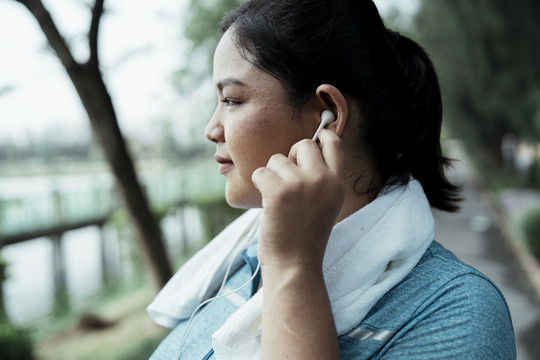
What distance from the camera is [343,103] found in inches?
46.1

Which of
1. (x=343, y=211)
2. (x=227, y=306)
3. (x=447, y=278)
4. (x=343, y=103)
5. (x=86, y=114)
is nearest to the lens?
(x=447, y=278)

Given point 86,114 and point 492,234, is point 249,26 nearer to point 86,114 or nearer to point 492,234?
point 86,114

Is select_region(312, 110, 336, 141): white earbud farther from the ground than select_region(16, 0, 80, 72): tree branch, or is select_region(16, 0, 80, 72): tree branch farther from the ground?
select_region(16, 0, 80, 72): tree branch

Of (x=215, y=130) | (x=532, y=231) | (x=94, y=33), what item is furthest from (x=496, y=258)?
(x=215, y=130)

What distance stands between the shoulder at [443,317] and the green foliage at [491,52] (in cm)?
1091

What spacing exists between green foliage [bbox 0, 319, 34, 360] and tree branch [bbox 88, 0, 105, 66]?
293 centimetres

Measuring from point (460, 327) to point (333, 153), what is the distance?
1.45 feet

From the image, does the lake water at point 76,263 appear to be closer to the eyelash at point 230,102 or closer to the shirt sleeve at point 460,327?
the eyelash at point 230,102

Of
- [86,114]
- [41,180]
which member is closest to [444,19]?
[86,114]

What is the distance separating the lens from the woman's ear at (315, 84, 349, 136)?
1.16 m

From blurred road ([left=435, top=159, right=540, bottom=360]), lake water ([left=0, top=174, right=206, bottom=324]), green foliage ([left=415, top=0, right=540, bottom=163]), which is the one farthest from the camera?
green foliage ([left=415, top=0, right=540, bottom=163])

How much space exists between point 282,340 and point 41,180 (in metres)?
21.4

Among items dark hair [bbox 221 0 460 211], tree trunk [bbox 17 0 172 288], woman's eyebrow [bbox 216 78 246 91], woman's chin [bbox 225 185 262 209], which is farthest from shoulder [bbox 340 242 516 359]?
tree trunk [bbox 17 0 172 288]

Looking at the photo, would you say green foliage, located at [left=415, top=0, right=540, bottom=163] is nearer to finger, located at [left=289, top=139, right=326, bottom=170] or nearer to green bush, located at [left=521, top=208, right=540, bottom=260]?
green bush, located at [left=521, top=208, right=540, bottom=260]
